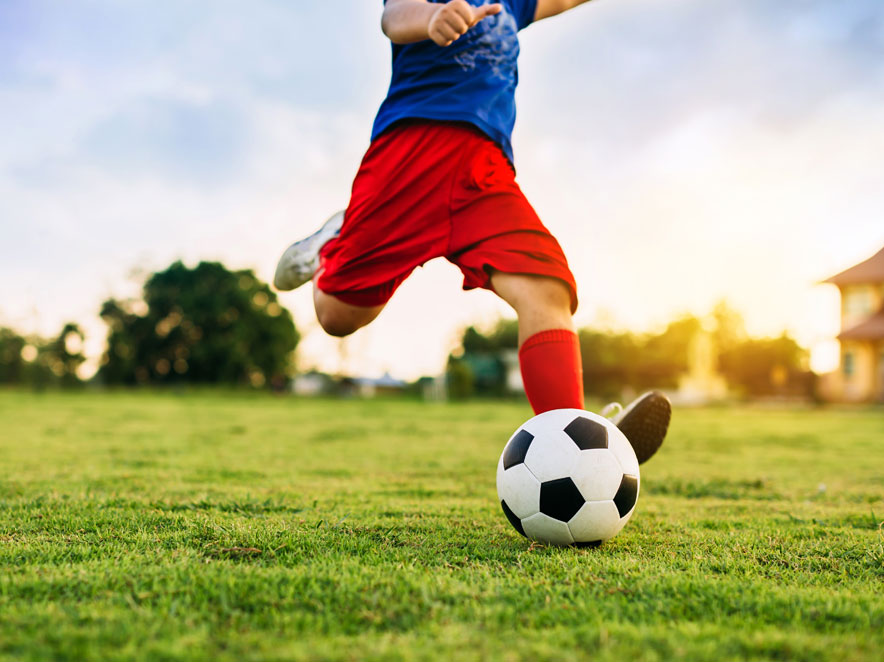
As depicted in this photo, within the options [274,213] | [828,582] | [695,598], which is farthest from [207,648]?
[274,213]

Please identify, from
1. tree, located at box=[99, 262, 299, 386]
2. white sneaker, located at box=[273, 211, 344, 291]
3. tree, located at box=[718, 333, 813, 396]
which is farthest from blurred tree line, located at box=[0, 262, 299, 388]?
white sneaker, located at box=[273, 211, 344, 291]

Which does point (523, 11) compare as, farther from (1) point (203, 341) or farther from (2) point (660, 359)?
(2) point (660, 359)

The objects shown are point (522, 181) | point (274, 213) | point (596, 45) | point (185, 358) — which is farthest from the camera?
point (185, 358)

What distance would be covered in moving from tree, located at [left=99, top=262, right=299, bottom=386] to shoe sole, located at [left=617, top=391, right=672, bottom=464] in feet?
126

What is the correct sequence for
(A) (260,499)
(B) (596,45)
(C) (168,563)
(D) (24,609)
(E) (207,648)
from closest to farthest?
(E) (207,648) < (D) (24,609) < (C) (168,563) < (A) (260,499) < (B) (596,45)

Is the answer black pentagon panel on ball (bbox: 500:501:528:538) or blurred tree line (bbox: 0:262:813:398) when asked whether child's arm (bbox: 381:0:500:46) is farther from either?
blurred tree line (bbox: 0:262:813:398)

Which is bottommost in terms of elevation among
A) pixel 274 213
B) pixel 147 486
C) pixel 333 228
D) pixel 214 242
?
pixel 147 486

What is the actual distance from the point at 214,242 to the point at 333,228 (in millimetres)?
42208

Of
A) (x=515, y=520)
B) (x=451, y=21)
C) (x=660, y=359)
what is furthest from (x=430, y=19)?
(x=660, y=359)

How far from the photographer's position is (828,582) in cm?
181

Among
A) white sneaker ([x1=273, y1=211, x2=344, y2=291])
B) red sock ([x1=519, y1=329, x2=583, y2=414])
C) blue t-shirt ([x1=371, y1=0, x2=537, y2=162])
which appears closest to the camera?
red sock ([x1=519, y1=329, x2=583, y2=414])

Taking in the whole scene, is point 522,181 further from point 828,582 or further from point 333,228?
point 828,582

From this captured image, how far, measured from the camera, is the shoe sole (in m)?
2.77

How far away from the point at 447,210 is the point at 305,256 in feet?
3.67
